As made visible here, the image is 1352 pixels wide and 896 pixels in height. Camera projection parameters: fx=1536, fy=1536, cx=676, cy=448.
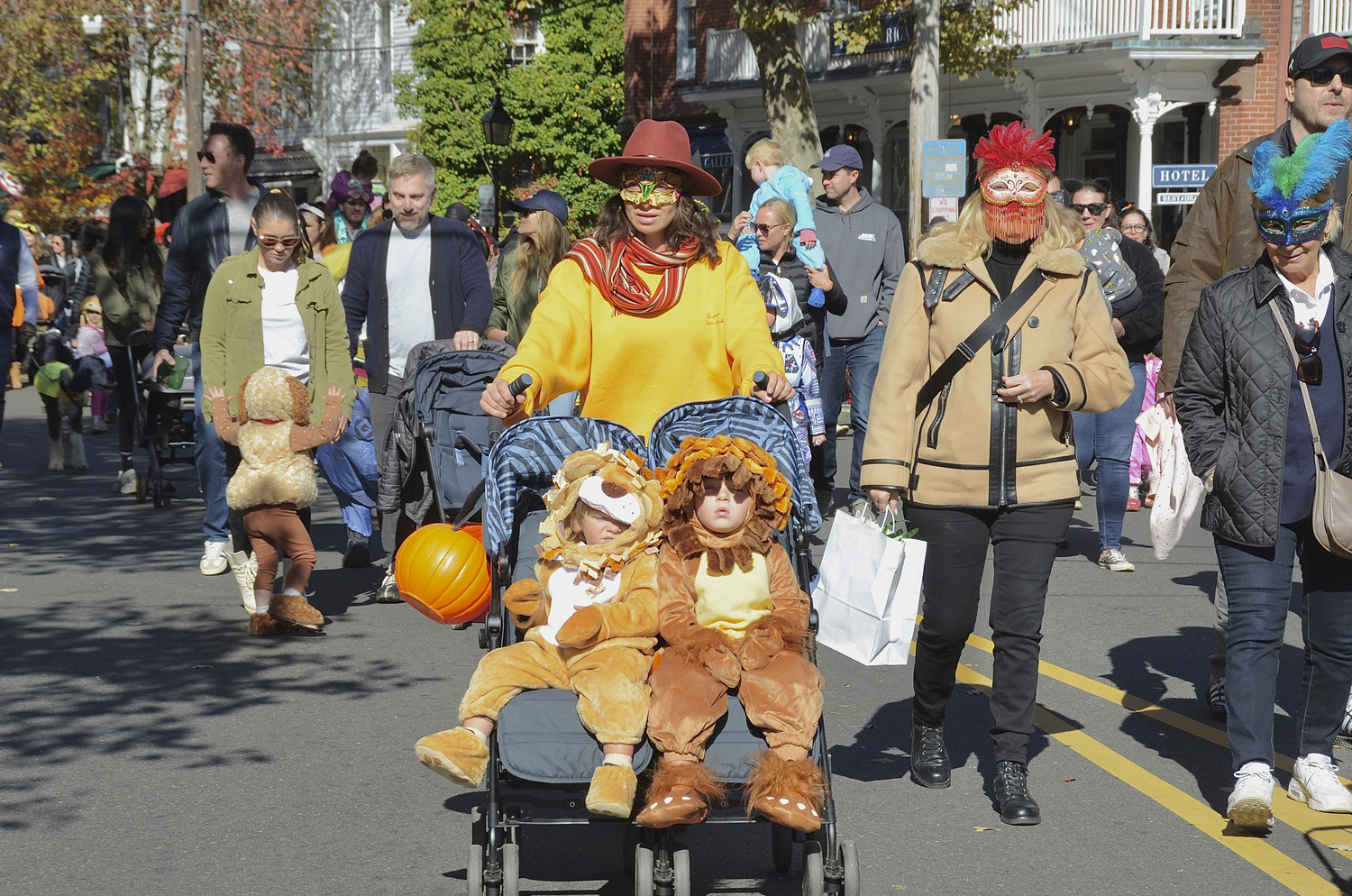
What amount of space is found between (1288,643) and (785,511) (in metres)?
4.26

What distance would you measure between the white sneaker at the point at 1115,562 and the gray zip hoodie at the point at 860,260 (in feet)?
6.94

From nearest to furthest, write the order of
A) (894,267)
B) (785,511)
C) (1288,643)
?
(785,511)
(1288,643)
(894,267)

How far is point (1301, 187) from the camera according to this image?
16.0 feet

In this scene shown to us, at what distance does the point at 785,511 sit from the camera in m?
4.49

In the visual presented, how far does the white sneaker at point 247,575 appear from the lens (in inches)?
307

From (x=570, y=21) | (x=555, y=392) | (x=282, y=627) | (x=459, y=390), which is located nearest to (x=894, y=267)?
(x=459, y=390)

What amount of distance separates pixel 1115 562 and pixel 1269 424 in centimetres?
461

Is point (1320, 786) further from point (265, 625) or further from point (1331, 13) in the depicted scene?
point (1331, 13)

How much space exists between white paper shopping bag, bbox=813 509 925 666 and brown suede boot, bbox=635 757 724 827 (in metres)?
0.90

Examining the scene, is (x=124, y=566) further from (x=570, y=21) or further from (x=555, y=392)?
(x=570, y=21)

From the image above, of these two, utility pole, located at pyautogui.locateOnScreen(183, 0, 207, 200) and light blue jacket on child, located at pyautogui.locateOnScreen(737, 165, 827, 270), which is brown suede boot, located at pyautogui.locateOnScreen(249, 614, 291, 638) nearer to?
light blue jacket on child, located at pyautogui.locateOnScreen(737, 165, 827, 270)

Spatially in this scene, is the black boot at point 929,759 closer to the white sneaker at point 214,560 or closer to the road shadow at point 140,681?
the road shadow at point 140,681

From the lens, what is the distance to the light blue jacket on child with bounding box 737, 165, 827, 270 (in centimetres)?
964

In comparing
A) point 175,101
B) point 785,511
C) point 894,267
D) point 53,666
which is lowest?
point 53,666
